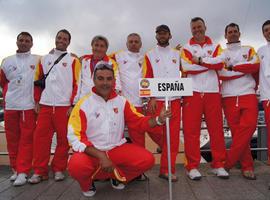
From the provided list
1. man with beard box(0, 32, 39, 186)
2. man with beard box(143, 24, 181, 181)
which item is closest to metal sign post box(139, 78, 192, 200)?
man with beard box(143, 24, 181, 181)

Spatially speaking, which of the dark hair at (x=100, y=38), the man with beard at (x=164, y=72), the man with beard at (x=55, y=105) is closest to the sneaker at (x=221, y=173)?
the man with beard at (x=164, y=72)

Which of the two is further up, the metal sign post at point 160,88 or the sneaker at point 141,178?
the metal sign post at point 160,88

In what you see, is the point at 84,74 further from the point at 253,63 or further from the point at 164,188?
the point at 253,63

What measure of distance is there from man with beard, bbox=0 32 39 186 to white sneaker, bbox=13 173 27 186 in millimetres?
21

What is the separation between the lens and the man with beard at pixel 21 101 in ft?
15.1

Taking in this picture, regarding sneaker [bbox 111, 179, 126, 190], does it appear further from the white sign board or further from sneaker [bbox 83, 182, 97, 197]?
the white sign board

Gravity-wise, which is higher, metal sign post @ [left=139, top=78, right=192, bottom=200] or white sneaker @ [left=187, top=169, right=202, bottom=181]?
metal sign post @ [left=139, top=78, right=192, bottom=200]

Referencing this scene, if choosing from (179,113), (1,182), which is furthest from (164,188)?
(1,182)

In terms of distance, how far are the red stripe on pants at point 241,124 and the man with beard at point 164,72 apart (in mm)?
805

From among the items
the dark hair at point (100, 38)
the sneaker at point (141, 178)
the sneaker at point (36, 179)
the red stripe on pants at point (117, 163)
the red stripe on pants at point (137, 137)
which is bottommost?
the sneaker at point (141, 178)

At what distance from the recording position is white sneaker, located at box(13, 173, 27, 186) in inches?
170

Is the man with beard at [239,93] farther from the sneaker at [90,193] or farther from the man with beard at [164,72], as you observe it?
the sneaker at [90,193]

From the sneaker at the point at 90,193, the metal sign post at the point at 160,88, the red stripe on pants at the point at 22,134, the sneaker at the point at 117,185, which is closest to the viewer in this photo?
A: the metal sign post at the point at 160,88

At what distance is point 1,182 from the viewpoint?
4566mm
